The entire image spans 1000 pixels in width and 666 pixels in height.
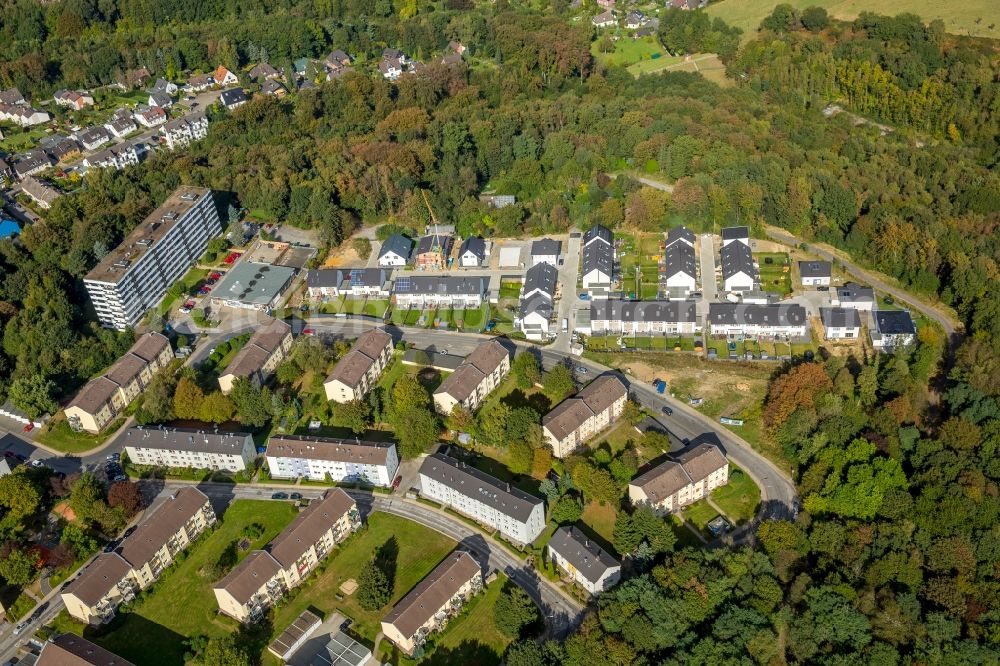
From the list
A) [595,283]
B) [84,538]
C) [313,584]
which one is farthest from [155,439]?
[595,283]

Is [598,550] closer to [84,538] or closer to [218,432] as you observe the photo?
[218,432]

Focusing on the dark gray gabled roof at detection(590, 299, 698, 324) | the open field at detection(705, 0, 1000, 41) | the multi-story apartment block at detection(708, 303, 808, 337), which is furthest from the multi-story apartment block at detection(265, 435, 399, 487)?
the open field at detection(705, 0, 1000, 41)

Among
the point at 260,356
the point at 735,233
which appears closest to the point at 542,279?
the point at 735,233

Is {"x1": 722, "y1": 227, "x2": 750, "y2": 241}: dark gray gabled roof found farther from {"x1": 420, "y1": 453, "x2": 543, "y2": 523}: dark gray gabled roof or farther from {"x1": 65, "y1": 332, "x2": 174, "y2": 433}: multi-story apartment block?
{"x1": 65, "y1": 332, "x2": 174, "y2": 433}: multi-story apartment block

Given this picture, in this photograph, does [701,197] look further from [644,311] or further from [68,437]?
[68,437]

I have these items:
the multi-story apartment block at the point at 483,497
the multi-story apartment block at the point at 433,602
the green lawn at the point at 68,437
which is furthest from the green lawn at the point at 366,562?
the green lawn at the point at 68,437
